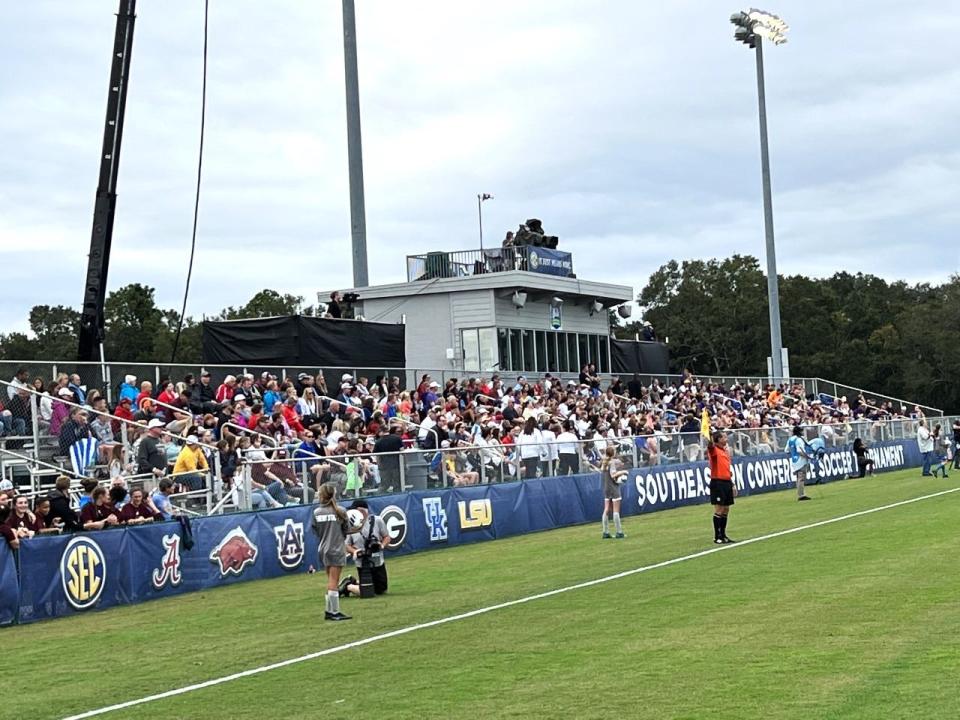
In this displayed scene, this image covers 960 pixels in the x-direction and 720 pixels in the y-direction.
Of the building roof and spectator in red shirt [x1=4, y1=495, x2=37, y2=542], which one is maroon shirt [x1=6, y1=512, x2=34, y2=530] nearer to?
spectator in red shirt [x1=4, y1=495, x2=37, y2=542]

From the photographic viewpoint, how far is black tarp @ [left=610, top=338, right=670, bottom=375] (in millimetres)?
56781

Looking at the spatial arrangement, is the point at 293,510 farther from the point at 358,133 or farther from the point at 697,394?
the point at 697,394

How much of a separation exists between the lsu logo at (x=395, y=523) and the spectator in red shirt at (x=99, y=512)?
658cm

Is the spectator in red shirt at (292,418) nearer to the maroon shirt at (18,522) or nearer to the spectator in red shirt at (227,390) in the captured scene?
the spectator in red shirt at (227,390)

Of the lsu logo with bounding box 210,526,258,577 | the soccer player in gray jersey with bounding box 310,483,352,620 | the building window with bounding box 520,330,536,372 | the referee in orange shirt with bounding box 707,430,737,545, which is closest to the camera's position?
the soccer player in gray jersey with bounding box 310,483,352,620

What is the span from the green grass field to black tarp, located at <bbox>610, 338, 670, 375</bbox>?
3312cm

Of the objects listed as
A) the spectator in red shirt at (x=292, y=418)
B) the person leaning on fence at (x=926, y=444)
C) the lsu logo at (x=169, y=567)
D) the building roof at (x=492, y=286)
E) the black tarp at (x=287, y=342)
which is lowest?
the lsu logo at (x=169, y=567)

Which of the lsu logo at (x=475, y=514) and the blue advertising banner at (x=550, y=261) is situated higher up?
the blue advertising banner at (x=550, y=261)

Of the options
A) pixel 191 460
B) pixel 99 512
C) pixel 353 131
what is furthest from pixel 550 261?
pixel 99 512

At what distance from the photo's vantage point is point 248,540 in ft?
76.3

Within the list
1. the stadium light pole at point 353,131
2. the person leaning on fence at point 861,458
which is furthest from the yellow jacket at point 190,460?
the person leaning on fence at point 861,458

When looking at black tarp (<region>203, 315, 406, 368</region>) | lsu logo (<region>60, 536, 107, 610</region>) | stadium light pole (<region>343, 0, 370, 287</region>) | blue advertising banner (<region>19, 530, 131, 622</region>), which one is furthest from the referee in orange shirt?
stadium light pole (<region>343, 0, 370, 287</region>)

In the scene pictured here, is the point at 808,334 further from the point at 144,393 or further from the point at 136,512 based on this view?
the point at 136,512

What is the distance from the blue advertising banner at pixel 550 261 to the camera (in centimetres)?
5101
